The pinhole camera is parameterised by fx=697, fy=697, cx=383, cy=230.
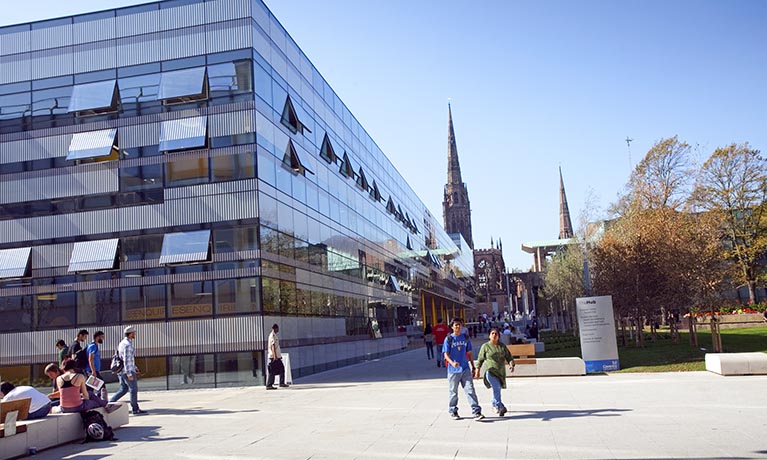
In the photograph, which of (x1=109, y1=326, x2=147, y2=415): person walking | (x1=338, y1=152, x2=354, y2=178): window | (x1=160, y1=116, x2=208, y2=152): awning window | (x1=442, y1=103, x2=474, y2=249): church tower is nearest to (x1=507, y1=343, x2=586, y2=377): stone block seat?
(x1=109, y1=326, x2=147, y2=415): person walking

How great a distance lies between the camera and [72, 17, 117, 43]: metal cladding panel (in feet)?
85.1

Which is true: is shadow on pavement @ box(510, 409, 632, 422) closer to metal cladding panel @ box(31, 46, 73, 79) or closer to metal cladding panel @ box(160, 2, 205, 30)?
metal cladding panel @ box(160, 2, 205, 30)

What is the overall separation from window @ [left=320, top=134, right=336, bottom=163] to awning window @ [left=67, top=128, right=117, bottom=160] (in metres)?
10.5

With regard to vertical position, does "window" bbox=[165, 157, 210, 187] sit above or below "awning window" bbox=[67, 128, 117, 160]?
below

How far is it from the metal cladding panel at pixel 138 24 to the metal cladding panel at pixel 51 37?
2.09 metres

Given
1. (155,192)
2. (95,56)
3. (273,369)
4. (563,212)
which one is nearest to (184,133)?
(155,192)

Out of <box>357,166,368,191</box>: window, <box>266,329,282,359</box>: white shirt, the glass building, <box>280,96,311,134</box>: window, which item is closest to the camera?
<box>266,329,282,359</box>: white shirt

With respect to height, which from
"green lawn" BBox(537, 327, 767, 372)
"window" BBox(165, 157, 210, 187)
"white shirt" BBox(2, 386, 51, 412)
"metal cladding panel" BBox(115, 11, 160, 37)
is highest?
"metal cladding panel" BBox(115, 11, 160, 37)

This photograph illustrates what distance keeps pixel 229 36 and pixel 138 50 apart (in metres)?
3.55

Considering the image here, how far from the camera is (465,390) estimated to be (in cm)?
1268

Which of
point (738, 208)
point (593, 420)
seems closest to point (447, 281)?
point (738, 208)

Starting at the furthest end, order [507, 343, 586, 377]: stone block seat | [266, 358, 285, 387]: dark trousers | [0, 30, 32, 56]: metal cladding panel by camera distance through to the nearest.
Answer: [0, 30, 32, 56]: metal cladding panel < [266, 358, 285, 387]: dark trousers < [507, 343, 586, 377]: stone block seat

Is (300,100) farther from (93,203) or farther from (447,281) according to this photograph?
(447,281)

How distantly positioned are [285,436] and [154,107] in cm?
1721
